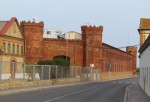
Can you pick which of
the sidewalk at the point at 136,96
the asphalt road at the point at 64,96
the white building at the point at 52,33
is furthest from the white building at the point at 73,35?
the sidewalk at the point at 136,96

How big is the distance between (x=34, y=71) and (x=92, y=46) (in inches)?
1633

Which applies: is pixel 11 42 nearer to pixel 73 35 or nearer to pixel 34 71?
pixel 34 71

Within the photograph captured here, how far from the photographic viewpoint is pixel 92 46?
85.9 m

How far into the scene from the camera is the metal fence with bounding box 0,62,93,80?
3841 centimetres

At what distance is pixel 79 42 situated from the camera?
285 feet

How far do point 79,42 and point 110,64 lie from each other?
1960 centimetres

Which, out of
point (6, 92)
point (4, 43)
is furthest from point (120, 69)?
point (6, 92)

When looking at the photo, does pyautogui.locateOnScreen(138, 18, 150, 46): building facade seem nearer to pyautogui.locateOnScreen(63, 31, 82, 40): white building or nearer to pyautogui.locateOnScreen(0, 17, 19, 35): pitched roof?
pyautogui.locateOnScreen(0, 17, 19, 35): pitched roof

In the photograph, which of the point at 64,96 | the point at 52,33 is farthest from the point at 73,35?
the point at 64,96

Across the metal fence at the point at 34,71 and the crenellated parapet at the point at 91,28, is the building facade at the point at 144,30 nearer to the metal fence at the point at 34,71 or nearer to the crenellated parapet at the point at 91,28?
the metal fence at the point at 34,71

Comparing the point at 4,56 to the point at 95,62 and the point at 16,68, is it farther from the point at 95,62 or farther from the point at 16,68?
the point at 95,62

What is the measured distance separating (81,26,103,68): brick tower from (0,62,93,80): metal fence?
1740 centimetres

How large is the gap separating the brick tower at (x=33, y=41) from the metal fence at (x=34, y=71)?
1272 cm

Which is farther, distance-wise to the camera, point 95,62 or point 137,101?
point 95,62
